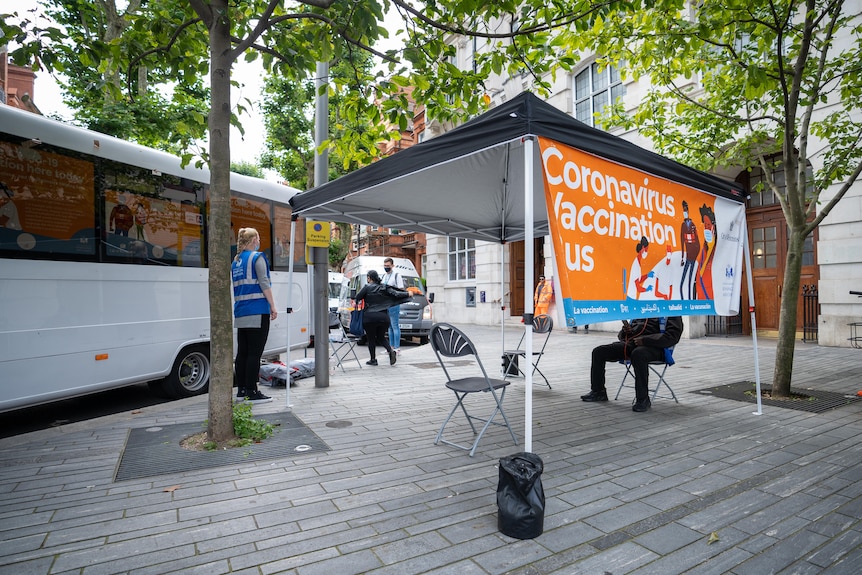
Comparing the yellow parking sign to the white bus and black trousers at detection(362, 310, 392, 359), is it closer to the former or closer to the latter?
the white bus

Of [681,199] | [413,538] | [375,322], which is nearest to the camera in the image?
[413,538]

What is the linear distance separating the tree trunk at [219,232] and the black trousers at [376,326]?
4.62 m

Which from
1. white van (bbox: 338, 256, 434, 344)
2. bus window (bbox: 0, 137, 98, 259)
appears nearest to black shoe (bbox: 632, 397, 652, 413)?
bus window (bbox: 0, 137, 98, 259)

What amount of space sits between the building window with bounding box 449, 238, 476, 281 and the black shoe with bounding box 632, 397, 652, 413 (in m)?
15.9

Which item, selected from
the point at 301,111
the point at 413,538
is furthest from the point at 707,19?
the point at 301,111

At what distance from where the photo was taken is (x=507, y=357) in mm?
6895

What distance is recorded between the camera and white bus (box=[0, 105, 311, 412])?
4.71 meters

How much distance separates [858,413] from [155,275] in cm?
831

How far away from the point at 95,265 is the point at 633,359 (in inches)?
243

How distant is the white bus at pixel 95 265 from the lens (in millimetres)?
4711

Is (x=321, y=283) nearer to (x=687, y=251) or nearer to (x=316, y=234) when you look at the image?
(x=316, y=234)

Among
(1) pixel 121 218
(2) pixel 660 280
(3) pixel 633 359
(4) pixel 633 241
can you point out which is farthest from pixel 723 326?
(1) pixel 121 218

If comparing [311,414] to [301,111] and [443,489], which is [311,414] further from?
[301,111]

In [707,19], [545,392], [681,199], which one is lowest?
[545,392]
